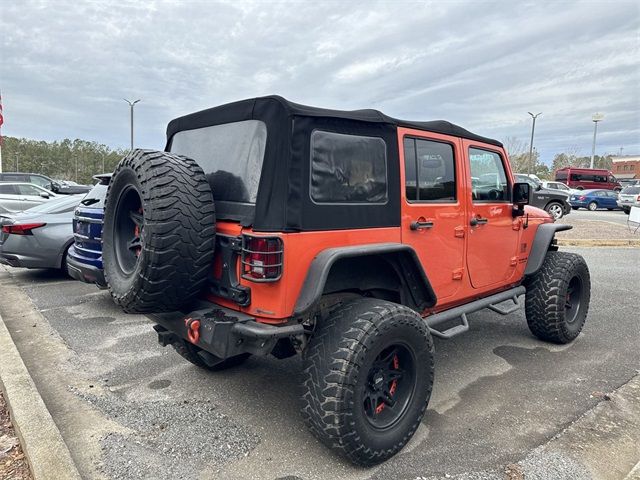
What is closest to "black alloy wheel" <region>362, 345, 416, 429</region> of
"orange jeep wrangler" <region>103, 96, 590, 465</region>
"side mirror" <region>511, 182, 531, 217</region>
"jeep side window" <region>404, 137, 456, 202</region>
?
"orange jeep wrangler" <region>103, 96, 590, 465</region>

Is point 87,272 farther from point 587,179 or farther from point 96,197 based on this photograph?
point 587,179

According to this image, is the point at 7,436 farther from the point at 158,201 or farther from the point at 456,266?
the point at 456,266

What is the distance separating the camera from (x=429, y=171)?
3.28 meters

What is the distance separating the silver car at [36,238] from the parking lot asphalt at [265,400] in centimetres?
154

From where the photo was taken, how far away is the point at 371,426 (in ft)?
8.34

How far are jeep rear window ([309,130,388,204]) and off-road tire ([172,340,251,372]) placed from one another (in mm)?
1622

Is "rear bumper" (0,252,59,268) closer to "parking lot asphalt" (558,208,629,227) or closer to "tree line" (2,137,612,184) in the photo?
"parking lot asphalt" (558,208,629,227)

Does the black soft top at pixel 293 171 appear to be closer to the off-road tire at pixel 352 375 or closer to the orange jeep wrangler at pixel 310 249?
the orange jeep wrangler at pixel 310 249

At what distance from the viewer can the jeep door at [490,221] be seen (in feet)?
12.1

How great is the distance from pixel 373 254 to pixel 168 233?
1196 millimetres

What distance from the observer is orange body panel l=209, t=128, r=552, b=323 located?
2447 millimetres

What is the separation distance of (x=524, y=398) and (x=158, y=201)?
2990 mm

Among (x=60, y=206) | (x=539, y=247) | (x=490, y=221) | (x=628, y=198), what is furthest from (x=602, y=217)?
(x=60, y=206)

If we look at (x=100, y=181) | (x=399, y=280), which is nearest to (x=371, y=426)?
(x=399, y=280)
